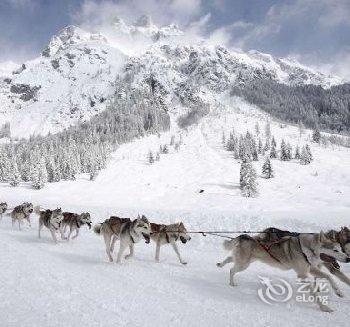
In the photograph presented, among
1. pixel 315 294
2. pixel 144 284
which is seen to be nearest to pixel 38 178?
pixel 144 284

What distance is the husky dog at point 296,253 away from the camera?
8.58 meters

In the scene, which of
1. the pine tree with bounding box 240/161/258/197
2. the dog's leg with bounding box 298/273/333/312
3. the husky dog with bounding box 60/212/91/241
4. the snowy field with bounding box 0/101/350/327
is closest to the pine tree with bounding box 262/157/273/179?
the pine tree with bounding box 240/161/258/197

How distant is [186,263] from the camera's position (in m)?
14.0

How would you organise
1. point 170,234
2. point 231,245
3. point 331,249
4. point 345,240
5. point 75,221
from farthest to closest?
1. point 75,221
2. point 170,234
3. point 231,245
4. point 345,240
5. point 331,249

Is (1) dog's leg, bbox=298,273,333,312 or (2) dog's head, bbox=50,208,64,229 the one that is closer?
(1) dog's leg, bbox=298,273,333,312

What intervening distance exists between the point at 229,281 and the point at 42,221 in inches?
501

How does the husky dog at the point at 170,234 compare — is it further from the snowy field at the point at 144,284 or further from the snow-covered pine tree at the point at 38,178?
the snow-covered pine tree at the point at 38,178

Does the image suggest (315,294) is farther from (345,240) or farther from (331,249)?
(345,240)

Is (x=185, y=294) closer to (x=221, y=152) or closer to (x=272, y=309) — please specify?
(x=272, y=309)

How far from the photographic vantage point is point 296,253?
9.09m

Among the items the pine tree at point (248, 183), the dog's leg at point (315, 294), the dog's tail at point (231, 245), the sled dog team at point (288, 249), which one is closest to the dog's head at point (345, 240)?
the sled dog team at point (288, 249)

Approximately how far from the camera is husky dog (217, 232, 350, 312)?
8.58 m

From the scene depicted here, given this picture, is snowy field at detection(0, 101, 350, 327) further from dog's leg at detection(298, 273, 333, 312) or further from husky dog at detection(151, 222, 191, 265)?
husky dog at detection(151, 222, 191, 265)

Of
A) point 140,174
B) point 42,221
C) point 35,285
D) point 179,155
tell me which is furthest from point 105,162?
point 35,285
